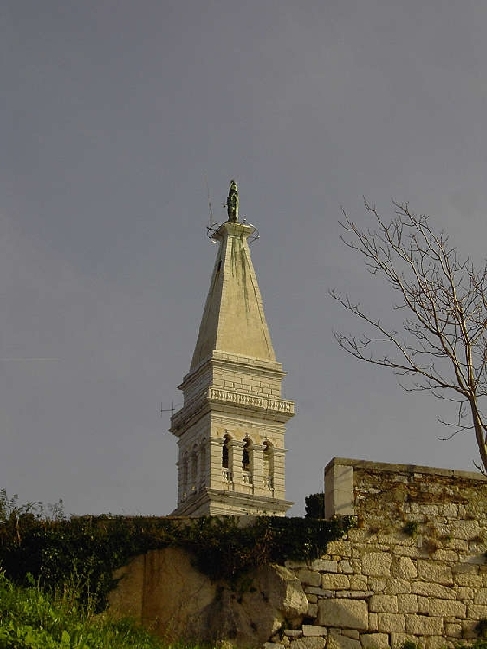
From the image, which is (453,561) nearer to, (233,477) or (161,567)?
(161,567)

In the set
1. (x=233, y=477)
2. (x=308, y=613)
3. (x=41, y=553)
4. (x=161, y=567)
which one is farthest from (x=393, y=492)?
(x=233, y=477)

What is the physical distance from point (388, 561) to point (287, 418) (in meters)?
58.9

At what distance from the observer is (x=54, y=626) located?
1346cm

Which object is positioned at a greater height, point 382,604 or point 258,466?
point 258,466

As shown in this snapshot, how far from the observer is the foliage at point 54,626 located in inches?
500

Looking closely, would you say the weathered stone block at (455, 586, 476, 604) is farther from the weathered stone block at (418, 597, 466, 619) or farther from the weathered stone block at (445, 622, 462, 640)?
the weathered stone block at (445, 622, 462, 640)

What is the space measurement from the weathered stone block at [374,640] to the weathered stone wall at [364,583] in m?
0.01

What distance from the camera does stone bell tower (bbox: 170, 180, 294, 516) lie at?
71.9 meters

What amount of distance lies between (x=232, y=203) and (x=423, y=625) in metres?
66.5

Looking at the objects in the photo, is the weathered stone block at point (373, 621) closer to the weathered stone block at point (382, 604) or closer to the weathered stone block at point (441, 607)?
the weathered stone block at point (382, 604)

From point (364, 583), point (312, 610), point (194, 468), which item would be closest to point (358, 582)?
point (364, 583)

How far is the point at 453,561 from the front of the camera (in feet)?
53.4

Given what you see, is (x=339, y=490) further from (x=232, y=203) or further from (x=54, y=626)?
(x=232, y=203)

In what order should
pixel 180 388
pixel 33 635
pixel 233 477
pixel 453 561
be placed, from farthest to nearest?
pixel 180 388, pixel 233 477, pixel 453 561, pixel 33 635
